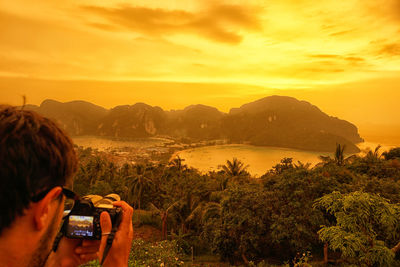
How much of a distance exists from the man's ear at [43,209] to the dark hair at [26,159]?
0.02 m

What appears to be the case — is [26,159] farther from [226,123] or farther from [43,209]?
[226,123]

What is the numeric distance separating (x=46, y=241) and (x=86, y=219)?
226 millimetres

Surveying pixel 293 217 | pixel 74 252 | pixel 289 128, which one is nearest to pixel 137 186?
pixel 293 217

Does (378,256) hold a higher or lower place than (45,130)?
lower

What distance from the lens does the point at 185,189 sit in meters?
19.9

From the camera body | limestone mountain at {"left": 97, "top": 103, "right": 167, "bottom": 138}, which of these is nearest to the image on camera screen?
the camera body

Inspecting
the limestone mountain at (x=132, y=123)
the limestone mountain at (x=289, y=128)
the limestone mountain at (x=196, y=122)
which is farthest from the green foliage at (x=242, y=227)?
the limestone mountain at (x=132, y=123)

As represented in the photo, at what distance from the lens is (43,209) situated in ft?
2.78

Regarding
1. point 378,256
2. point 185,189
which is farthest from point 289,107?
point 378,256

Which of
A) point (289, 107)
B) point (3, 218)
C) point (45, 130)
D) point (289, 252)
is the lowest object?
point (289, 252)

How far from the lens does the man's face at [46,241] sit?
0.88m

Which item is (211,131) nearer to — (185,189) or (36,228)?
(185,189)

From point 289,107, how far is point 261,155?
55.1 m

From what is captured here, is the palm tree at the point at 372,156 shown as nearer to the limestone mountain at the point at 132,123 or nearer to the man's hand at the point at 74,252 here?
the man's hand at the point at 74,252
